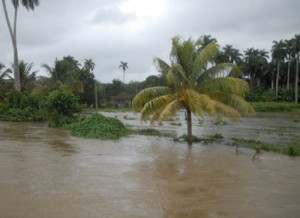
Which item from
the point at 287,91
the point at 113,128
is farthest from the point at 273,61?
the point at 113,128

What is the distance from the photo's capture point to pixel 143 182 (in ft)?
30.8

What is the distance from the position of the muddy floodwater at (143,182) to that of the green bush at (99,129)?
10.8 ft

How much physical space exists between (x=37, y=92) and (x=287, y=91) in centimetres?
4177

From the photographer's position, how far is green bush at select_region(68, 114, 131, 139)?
19109 millimetres

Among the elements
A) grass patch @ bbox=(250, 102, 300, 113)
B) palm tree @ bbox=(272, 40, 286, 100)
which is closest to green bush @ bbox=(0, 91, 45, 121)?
grass patch @ bbox=(250, 102, 300, 113)

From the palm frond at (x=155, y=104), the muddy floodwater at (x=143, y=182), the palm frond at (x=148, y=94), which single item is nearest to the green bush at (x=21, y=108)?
the palm frond at (x=148, y=94)

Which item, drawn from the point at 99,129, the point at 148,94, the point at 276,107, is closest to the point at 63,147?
the point at 99,129

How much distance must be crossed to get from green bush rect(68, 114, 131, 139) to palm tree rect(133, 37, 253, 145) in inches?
113

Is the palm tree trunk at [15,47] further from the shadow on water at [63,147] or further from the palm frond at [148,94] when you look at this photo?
the palm frond at [148,94]

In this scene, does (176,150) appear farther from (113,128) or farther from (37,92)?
(37,92)

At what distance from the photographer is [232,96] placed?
1656cm

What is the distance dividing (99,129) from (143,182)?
34.6 feet

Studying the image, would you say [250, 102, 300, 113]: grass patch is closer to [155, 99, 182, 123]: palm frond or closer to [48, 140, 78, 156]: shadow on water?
[155, 99, 182, 123]: palm frond

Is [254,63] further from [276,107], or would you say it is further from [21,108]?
[21,108]
